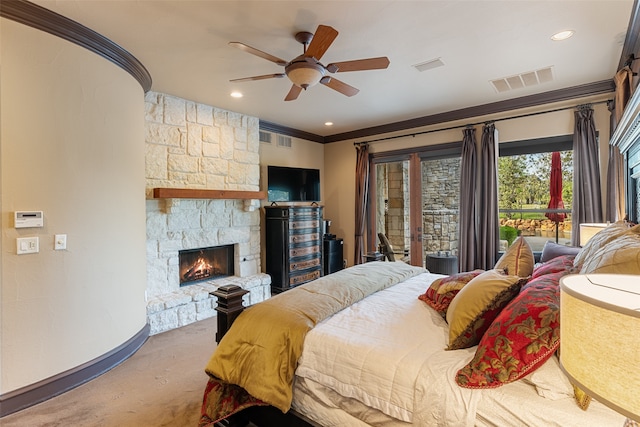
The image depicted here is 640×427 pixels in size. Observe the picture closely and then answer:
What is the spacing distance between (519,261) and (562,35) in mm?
2079

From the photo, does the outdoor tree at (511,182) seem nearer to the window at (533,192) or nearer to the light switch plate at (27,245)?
the window at (533,192)

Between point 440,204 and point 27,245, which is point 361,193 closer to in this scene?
point 440,204

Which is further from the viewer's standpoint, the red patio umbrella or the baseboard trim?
the red patio umbrella

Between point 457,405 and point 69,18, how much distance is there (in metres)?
3.52

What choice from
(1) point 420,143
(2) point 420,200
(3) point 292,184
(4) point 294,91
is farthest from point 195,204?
(1) point 420,143

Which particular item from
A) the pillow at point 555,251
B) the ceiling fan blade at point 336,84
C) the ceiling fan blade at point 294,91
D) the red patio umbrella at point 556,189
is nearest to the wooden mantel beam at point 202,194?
the ceiling fan blade at point 294,91

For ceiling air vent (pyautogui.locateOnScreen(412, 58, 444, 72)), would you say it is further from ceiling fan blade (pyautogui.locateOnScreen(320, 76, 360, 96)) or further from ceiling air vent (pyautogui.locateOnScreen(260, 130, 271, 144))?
ceiling air vent (pyautogui.locateOnScreen(260, 130, 271, 144))

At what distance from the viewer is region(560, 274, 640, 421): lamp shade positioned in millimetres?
537

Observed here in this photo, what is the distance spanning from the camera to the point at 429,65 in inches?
126

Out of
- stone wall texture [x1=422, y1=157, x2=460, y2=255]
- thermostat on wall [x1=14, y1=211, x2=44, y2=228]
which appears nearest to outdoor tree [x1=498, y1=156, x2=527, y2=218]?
stone wall texture [x1=422, y1=157, x2=460, y2=255]

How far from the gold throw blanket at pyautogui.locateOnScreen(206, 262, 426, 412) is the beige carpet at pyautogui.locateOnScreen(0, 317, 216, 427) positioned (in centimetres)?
66

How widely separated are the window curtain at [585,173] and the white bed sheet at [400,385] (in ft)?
9.79

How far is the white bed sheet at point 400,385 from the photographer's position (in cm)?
114

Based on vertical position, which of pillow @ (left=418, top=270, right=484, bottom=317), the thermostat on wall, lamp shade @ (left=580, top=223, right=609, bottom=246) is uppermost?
the thermostat on wall
